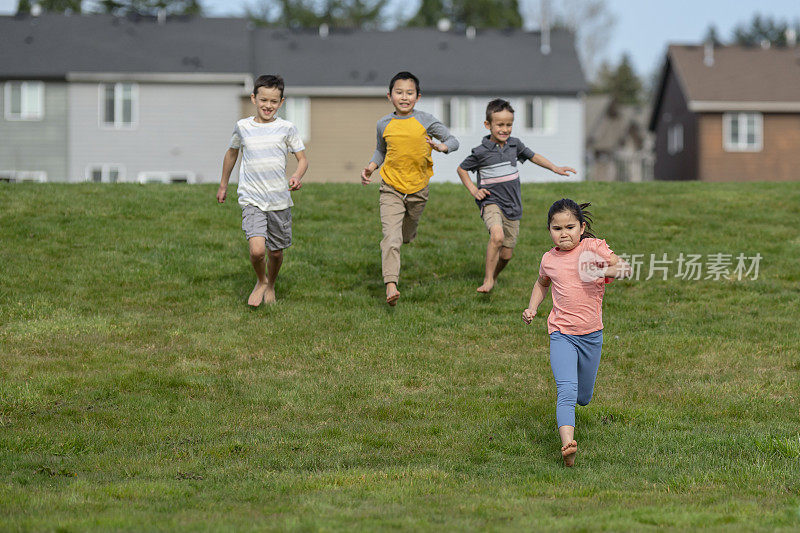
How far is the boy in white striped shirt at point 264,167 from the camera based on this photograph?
10.2 m

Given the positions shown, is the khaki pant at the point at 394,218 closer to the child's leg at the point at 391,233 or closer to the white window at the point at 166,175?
the child's leg at the point at 391,233

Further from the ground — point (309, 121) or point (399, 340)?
point (309, 121)

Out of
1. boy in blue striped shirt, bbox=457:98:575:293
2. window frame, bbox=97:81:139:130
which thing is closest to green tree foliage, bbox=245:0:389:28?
window frame, bbox=97:81:139:130

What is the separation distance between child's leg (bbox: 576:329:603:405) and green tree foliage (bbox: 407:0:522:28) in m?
58.0

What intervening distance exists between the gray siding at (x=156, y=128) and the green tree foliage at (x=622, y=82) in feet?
212

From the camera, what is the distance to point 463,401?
8273 mm

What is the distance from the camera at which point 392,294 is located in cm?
1024

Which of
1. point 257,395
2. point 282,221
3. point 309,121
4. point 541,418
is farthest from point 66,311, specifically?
point 309,121

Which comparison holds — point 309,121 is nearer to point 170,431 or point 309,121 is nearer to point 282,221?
point 282,221

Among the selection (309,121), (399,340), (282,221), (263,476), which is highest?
(309,121)

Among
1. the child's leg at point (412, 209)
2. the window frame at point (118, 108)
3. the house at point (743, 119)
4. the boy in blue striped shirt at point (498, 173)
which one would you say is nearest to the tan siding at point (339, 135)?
the window frame at point (118, 108)

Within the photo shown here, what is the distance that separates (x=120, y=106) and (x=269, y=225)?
88.2 feet

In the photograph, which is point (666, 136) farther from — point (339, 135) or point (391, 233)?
point (391, 233)

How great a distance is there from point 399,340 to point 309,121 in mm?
27135
